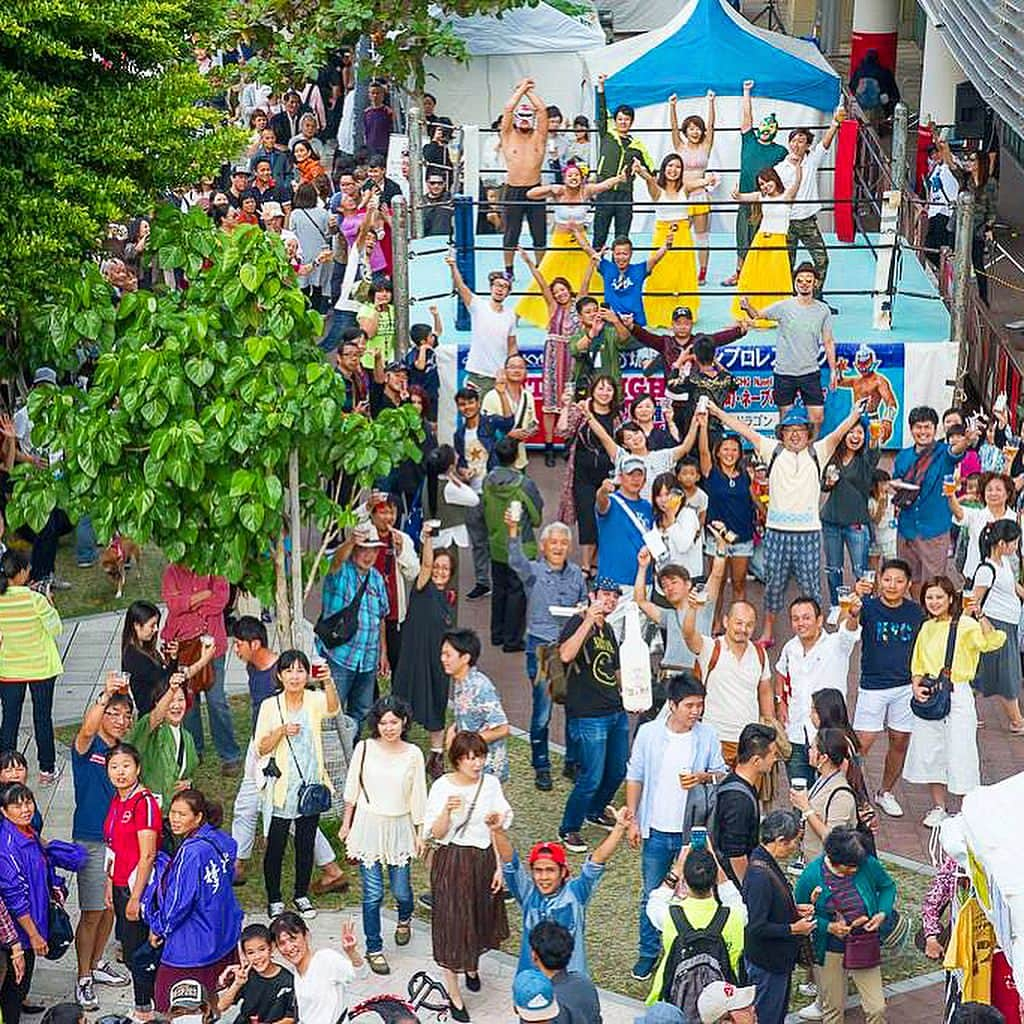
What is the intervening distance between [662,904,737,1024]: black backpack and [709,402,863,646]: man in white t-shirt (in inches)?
191

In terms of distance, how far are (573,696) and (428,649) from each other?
1.04 m

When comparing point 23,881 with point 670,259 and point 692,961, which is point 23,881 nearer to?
point 692,961

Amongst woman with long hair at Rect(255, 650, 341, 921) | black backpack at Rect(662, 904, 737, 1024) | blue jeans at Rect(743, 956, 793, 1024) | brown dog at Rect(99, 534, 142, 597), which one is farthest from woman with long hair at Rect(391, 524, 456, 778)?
brown dog at Rect(99, 534, 142, 597)

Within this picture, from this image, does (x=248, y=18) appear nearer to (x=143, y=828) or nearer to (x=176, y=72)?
(x=176, y=72)

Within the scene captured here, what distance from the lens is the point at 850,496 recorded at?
13727 mm

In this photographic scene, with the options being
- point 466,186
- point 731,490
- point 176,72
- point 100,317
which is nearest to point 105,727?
point 100,317

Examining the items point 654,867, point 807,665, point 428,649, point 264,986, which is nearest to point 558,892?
point 264,986

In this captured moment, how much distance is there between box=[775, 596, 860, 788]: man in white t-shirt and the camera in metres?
11.1

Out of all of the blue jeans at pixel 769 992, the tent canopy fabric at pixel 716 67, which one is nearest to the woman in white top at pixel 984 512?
the blue jeans at pixel 769 992

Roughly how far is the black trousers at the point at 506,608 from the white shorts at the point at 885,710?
2.75m

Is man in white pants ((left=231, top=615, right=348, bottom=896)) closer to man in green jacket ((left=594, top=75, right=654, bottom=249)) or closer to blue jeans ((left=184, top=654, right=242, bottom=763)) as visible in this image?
blue jeans ((left=184, top=654, right=242, bottom=763))

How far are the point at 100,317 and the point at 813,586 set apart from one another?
4.73 m

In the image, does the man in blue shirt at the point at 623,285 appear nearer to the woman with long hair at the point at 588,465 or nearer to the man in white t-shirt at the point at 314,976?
the woman with long hair at the point at 588,465

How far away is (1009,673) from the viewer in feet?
40.4
